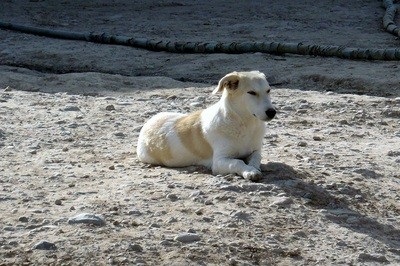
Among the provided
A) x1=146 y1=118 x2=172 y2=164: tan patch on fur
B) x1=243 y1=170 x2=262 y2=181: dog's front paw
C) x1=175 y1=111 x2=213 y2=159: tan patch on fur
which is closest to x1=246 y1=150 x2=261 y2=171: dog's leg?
x1=243 y1=170 x2=262 y2=181: dog's front paw

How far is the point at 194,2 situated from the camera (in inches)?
672

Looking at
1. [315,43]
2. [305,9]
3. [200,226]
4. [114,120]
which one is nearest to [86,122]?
[114,120]

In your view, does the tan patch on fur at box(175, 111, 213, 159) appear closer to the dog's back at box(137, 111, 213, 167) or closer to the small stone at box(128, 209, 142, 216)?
the dog's back at box(137, 111, 213, 167)

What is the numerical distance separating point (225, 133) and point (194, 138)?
25 cm

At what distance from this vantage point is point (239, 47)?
1223 centimetres

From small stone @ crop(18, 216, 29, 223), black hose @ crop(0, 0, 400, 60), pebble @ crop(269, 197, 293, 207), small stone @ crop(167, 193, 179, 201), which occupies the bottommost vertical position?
black hose @ crop(0, 0, 400, 60)

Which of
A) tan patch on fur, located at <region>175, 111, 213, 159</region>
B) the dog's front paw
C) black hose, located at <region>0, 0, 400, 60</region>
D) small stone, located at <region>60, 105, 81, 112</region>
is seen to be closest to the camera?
the dog's front paw

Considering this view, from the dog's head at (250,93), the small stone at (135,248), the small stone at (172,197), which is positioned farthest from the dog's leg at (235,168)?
the small stone at (135,248)

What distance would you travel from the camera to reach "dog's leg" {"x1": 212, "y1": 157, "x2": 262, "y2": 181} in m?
6.52

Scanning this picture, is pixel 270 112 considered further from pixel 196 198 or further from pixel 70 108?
pixel 70 108

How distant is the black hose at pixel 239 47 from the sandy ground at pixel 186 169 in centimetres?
13

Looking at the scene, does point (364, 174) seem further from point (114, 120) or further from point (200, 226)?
point (114, 120)

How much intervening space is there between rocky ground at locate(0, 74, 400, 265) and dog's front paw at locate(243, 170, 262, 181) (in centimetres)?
6

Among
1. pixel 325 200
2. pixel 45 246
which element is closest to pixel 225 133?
pixel 325 200
